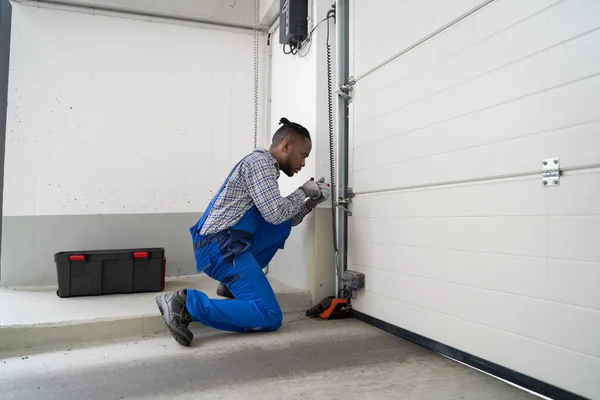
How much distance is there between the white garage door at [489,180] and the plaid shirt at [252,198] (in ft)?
1.94

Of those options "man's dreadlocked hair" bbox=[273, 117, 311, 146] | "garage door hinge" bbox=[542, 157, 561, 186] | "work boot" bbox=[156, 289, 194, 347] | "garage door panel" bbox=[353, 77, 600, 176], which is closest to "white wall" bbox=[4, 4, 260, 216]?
"man's dreadlocked hair" bbox=[273, 117, 311, 146]

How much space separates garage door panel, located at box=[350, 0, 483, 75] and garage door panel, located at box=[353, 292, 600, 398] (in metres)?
1.45

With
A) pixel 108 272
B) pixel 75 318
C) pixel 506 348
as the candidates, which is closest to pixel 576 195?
pixel 506 348

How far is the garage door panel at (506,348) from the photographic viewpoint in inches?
53.8

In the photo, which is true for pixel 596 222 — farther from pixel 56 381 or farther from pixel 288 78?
pixel 288 78

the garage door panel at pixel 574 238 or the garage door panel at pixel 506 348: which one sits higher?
the garage door panel at pixel 574 238

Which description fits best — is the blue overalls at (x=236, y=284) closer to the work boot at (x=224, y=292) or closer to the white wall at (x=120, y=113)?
the work boot at (x=224, y=292)

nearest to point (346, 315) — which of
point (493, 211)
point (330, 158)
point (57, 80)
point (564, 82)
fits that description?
point (330, 158)

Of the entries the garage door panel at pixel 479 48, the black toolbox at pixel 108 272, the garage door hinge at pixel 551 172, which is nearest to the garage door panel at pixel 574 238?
the garage door hinge at pixel 551 172

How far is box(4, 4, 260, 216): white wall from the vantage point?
334 cm

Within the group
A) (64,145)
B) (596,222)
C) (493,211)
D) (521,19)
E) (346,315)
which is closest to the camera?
(596,222)

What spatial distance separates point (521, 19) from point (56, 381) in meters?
2.40

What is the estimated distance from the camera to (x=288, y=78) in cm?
351

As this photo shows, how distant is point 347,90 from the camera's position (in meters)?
2.81
